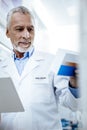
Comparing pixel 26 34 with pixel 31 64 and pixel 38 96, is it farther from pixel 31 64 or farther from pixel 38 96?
pixel 38 96

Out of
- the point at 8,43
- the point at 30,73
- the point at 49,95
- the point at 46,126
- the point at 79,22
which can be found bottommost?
the point at 46,126

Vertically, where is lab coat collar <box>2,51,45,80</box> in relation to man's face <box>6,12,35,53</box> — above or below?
below

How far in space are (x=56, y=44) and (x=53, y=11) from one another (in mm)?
283

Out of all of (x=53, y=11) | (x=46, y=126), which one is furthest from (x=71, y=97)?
(x=53, y=11)

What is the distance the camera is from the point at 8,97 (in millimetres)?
2531

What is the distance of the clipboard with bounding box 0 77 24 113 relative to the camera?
2494 millimetres

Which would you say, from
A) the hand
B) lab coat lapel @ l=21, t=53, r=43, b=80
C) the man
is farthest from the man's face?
the hand

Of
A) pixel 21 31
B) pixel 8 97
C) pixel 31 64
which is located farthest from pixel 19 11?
pixel 8 97

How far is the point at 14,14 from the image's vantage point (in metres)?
2.55

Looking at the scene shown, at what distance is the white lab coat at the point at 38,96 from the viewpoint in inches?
92.7

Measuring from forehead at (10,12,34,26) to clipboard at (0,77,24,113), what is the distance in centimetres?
52

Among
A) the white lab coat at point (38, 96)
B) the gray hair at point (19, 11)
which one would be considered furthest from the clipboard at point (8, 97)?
the gray hair at point (19, 11)

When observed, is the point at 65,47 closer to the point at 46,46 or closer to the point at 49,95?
the point at 46,46

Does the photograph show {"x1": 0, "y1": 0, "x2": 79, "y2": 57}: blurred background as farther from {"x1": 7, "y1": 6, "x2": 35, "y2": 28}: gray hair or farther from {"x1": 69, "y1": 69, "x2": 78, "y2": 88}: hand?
{"x1": 69, "y1": 69, "x2": 78, "y2": 88}: hand
